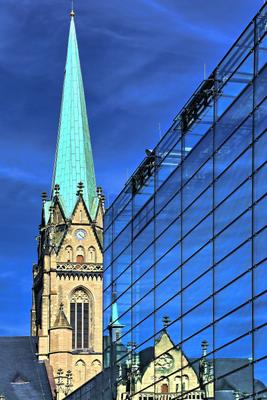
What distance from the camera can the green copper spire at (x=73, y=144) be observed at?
10744 centimetres

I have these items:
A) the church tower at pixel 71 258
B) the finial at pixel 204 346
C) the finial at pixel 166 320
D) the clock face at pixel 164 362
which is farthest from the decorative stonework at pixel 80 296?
the finial at pixel 204 346

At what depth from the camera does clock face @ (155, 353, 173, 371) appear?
35.6 m

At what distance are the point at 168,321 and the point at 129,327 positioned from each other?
17.0ft

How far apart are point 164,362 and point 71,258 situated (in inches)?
2700

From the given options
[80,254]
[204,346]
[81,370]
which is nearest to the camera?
[204,346]

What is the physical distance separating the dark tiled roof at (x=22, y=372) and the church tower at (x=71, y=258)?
1483 mm

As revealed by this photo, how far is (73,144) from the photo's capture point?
109438mm

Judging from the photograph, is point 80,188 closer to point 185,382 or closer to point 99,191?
point 99,191

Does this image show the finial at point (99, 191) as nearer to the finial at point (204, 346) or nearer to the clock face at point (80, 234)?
the clock face at point (80, 234)

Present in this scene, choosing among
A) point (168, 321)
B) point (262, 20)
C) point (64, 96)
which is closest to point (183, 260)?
point (168, 321)

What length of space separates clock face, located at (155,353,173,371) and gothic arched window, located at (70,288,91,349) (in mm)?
65526

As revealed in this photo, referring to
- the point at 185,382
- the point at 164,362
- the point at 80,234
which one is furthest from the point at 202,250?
the point at 80,234

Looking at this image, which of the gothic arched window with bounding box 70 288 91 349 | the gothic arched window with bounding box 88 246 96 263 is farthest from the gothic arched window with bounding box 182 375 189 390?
the gothic arched window with bounding box 88 246 96 263

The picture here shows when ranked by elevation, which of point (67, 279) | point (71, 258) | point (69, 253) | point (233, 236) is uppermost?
point (69, 253)
